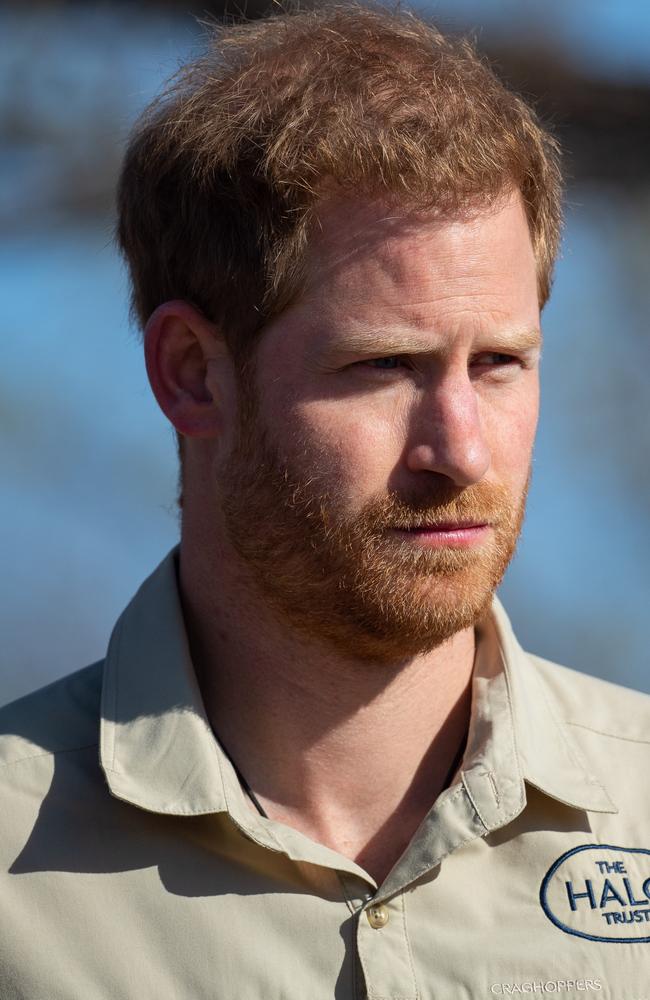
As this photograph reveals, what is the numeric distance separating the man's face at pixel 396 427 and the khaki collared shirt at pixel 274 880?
279mm

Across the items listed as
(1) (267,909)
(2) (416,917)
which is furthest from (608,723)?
(1) (267,909)

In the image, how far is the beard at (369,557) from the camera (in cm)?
213

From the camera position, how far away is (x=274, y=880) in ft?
6.71

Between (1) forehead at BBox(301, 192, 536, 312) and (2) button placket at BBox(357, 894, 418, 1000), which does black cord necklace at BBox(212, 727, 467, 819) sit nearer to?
(2) button placket at BBox(357, 894, 418, 1000)

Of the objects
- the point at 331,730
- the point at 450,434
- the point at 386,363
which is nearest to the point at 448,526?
the point at 450,434

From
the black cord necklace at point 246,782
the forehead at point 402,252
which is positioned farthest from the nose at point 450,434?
the black cord necklace at point 246,782

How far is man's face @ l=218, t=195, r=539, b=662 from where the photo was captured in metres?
2.11

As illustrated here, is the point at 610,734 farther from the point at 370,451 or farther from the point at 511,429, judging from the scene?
the point at 370,451

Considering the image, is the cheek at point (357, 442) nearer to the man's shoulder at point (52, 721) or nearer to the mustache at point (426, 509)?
the mustache at point (426, 509)

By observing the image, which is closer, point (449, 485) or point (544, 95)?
point (449, 485)

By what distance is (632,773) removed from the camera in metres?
2.28

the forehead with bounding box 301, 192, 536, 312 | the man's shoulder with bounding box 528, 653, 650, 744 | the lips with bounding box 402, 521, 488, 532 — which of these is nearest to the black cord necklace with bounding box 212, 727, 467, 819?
the man's shoulder with bounding box 528, 653, 650, 744

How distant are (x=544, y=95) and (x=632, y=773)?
3674mm

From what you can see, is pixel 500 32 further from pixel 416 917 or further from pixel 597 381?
pixel 416 917
